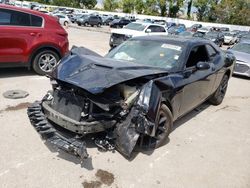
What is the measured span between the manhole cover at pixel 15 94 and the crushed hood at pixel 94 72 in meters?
2.16

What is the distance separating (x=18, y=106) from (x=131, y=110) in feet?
9.25

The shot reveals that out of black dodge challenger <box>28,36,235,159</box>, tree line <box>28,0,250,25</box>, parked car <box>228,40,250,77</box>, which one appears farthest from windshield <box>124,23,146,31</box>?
tree line <box>28,0,250,25</box>

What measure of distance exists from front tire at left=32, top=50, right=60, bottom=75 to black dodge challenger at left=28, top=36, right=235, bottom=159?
10.5 feet

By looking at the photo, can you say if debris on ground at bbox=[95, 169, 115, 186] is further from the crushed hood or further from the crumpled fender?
the crushed hood

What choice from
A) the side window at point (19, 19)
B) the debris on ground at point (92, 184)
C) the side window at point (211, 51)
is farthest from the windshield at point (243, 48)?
the debris on ground at point (92, 184)

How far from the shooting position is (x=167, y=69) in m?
4.76

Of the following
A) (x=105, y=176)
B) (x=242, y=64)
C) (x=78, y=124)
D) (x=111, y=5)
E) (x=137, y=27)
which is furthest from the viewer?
(x=111, y=5)

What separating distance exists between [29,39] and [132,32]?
414 inches

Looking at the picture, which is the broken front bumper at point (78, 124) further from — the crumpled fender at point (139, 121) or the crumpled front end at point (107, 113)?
the crumpled fender at point (139, 121)

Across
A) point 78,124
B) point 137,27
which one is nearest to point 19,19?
point 78,124

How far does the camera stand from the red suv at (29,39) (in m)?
7.12

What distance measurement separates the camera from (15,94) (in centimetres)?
644

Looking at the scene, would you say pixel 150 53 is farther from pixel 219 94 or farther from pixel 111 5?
pixel 111 5

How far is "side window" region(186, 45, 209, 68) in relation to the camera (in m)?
5.26
